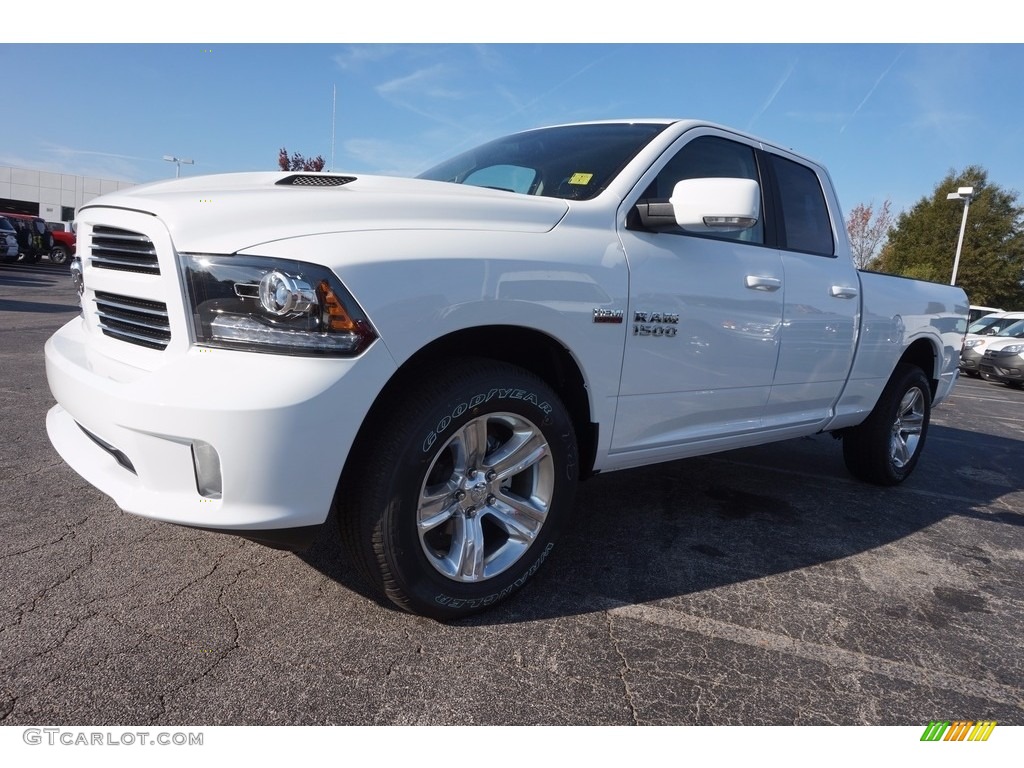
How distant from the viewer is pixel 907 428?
4.82 meters

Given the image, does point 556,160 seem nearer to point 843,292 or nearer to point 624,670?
point 843,292

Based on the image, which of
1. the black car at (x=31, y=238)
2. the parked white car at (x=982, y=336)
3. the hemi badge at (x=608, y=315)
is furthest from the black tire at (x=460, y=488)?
the black car at (x=31, y=238)

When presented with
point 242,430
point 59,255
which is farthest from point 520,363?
point 59,255

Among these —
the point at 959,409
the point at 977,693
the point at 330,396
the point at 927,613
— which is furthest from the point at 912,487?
the point at 959,409

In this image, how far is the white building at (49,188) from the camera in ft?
190

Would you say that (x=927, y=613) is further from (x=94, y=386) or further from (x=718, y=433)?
(x=94, y=386)

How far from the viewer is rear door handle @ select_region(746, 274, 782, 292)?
3.14 m

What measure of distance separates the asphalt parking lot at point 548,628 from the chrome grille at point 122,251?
44.0 inches

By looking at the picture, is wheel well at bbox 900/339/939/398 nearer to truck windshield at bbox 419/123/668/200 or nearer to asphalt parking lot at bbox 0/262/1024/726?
asphalt parking lot at bbox 0/262/1024/726

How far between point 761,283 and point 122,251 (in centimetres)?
261

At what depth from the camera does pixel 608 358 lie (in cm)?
258

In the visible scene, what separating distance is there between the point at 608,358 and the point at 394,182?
102cm

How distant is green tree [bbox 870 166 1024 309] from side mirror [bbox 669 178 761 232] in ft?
114

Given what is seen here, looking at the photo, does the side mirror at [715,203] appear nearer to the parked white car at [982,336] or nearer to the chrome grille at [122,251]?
the chrome grille at [122,251]
